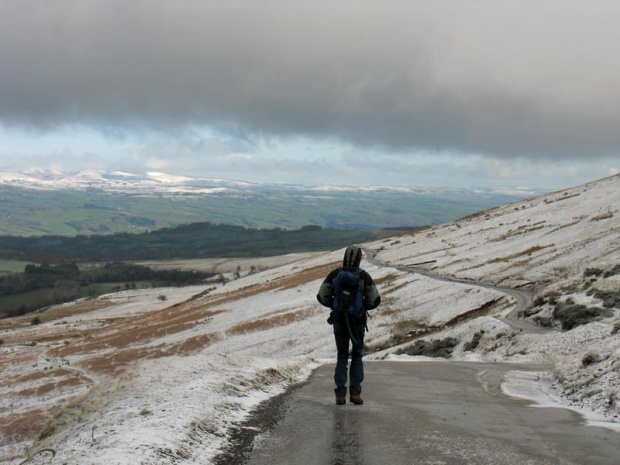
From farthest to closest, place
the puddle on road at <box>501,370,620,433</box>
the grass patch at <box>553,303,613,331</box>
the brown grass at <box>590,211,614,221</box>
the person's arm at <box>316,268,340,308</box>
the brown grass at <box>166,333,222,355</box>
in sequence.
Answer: the brown grass at <box>590,211,614,221</box>, the brown grass at <box>166,333,222,355</box>, the grass patch at <box>553,303,613,331</box>, the person's arm at <box>316,268,340,308</box>, the puddle on road at <box>501,370,620,433</box>

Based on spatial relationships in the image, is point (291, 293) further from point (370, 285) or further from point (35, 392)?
point (370, 285)

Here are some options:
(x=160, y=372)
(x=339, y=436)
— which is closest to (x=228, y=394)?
(x=160, y=372)

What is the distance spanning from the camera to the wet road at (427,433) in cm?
1002

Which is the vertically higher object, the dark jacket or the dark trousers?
the dark jacket

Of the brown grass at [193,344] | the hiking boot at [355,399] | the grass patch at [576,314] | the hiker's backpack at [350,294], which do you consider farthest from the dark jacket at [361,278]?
the brown grass at [193,344]

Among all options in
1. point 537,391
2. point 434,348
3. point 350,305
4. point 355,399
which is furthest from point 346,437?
point 434,348

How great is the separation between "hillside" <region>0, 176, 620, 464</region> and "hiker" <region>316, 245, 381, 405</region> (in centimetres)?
255

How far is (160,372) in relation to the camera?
55.5 feet

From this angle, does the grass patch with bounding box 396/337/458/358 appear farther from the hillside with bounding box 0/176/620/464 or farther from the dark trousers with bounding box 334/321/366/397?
the dark trousers with bounding box 334/321/366/397

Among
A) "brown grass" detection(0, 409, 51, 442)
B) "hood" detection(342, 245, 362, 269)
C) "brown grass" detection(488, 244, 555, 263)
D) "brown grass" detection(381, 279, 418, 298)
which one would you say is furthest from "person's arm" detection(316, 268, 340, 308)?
"brown grass" detection(488, 244, 555, 263)

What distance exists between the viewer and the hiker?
14234 millimetres

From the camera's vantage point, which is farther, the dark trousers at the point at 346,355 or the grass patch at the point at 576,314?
the grass patch at the point at 576,314

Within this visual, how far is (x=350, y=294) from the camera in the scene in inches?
559

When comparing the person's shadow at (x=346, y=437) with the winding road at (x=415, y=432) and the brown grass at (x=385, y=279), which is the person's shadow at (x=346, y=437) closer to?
the winding road at (x=415, y=432)
